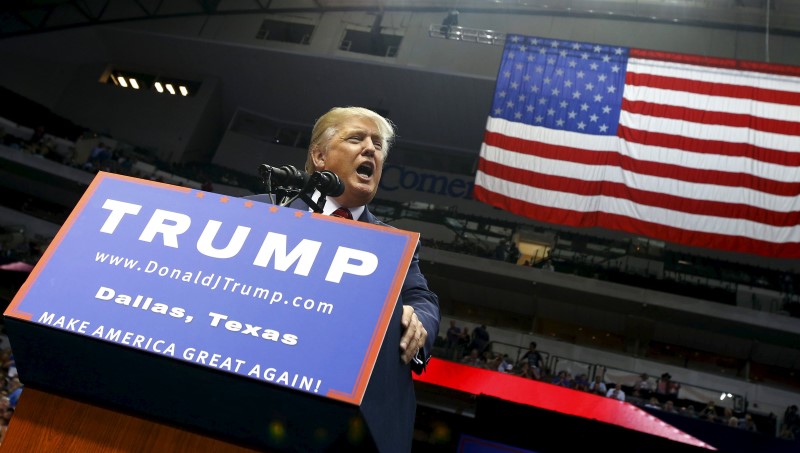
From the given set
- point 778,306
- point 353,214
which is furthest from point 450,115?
point 353,214

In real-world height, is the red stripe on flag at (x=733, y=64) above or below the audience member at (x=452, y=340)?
above

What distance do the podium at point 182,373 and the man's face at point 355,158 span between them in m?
0.75

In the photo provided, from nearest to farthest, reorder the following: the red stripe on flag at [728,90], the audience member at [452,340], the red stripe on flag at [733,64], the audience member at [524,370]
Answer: the red stripe on flag at [728,90], the red stripe on flag at [733,64], the audience member at [524,370], the audience member at [452,340]

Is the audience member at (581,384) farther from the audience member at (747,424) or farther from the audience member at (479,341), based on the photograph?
the audience member at (747,424)

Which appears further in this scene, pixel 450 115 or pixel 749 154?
pixel 450 115

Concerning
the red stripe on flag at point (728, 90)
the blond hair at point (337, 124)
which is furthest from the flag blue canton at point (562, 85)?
the blond hair at point (337, 124)

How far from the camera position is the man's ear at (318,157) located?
2088mm

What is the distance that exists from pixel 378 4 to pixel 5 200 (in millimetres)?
15462

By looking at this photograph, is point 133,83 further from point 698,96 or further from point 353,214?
point 353,214

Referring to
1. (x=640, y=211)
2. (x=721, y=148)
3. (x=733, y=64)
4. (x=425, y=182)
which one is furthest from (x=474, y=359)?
(x=425, y=182)

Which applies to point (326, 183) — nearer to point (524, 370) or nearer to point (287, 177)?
point (287, 177)

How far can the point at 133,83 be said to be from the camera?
91.0 feet

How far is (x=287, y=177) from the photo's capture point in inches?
62.5

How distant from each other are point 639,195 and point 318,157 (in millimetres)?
9630
